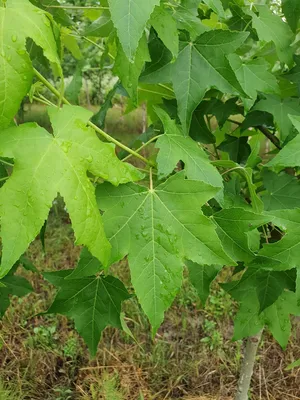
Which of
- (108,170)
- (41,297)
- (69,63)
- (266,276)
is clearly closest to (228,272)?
(41,297)

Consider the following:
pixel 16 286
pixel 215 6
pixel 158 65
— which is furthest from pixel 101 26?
pixel 16 286

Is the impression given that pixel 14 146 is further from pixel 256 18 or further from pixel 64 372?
pixel 64 372

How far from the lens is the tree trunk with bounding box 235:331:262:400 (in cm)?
151

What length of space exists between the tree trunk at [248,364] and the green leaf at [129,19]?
113 cm

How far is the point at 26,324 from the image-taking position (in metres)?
2.55

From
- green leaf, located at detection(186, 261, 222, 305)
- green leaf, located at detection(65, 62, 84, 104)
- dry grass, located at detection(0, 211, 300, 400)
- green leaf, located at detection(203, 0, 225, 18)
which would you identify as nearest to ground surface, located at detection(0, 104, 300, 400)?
dry grass, located at detection(0, 211, 300, 400)

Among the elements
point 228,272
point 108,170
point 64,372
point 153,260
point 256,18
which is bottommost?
point 228,272

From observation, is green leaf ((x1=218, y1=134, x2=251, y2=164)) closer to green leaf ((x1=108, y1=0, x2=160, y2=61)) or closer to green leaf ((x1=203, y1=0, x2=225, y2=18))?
green leaf ((x1=203, y1=0, x2=225, y2=18))

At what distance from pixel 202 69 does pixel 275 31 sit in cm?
21

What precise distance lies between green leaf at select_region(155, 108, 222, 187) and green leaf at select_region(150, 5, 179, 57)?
0.45 ft

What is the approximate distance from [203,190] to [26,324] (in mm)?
2044

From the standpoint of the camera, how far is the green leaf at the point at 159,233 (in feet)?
2.46

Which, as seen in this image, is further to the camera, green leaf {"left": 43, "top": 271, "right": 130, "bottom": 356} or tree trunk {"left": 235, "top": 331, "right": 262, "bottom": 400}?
tree trunk {"left": 235, "top": 331, "right": 262, "bottom": 400}

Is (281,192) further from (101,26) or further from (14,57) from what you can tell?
(14,57)
